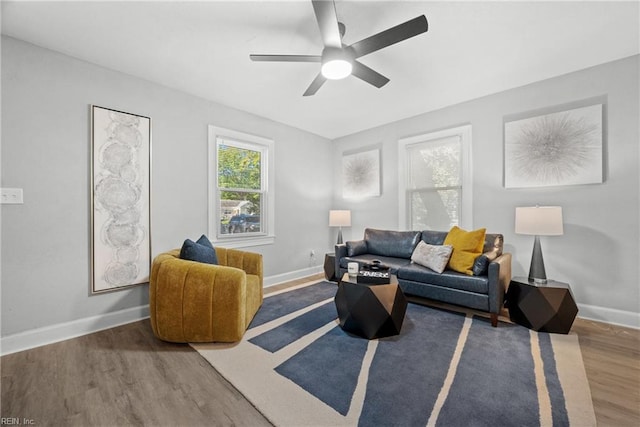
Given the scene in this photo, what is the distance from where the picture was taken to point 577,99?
2.76 metres

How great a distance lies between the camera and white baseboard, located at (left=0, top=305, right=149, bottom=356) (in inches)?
82.3

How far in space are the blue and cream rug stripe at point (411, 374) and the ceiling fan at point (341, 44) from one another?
228 cm

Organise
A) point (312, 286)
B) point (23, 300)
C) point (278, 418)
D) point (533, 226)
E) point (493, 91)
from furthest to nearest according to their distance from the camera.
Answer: point (312, 286) → point (493, 91) → point (533, 226) → point (23, 300) → point (278, 418)

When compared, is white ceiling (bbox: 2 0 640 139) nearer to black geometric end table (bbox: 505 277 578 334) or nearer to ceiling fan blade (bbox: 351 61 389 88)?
ceiling fan blade (bbox: 351 61 389 88)

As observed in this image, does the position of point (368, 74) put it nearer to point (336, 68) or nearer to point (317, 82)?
point (336, 68)

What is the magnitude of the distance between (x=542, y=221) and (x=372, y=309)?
6.18 ft

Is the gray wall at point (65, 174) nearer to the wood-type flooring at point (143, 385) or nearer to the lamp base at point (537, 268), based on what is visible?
the wood-type flooring at point (143, 385)

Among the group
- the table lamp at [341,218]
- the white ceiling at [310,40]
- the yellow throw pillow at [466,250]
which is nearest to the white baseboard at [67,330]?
the white ceiling at [310,40]

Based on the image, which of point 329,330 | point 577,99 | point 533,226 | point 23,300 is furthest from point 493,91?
point 23,300

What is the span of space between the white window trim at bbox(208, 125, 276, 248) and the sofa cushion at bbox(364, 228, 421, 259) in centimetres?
158

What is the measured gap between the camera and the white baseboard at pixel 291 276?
3.99 metres

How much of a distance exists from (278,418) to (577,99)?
406 cm

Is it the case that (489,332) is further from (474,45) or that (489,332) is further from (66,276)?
(66,276)

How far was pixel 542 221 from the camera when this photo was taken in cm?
247
